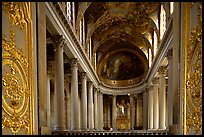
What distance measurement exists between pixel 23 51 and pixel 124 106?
30969 mm

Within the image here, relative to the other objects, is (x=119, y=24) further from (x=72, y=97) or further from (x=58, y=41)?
(x=58, y=41)

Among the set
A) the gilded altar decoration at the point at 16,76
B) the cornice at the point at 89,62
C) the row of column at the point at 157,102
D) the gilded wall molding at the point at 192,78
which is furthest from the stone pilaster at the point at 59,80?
the row of column at the point at 157,102

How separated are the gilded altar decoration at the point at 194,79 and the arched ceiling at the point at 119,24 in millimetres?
14902

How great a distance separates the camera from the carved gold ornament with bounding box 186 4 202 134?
529 centimetres

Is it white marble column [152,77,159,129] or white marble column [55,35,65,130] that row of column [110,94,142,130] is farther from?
white marble column [55,35,65,130]

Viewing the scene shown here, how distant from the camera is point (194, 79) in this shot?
5.64m

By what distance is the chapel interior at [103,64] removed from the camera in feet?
19.9

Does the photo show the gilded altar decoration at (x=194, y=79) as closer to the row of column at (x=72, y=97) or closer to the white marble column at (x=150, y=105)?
the row of column at (x=72, y=97)

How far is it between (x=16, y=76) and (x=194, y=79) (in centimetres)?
408

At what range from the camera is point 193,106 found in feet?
18.7

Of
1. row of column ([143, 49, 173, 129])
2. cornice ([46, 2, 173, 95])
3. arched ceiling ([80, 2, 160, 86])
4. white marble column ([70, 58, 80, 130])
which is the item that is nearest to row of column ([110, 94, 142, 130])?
cornice ([46, 2, 173, 95])

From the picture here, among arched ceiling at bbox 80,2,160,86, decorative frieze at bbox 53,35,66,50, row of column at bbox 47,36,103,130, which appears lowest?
row of column at bbox 47,36,103,130

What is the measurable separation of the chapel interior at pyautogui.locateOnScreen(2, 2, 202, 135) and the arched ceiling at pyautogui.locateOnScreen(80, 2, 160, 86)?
0.29 ft

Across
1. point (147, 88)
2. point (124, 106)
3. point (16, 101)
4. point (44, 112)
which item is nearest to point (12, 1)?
point (16, 101)
